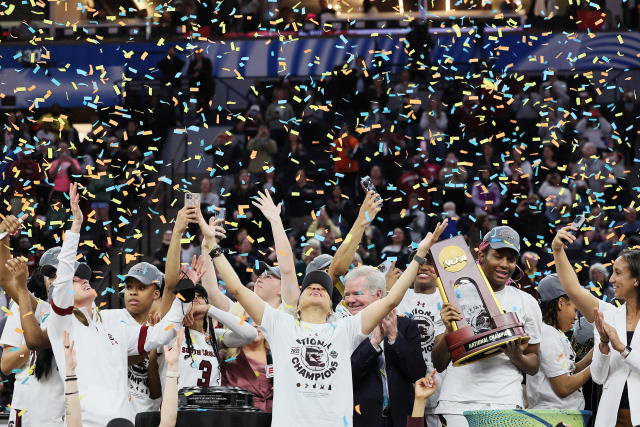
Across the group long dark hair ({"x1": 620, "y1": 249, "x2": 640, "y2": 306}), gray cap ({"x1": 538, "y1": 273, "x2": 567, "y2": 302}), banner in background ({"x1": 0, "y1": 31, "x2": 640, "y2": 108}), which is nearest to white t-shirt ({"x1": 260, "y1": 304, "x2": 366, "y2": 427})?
long dark hair ({"x1": 620, "y1": 249, "x2": 640, "y2": 306})

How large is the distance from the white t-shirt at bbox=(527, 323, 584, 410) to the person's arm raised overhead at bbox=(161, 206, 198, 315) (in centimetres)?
248

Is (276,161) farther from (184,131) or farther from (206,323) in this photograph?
(206,323)

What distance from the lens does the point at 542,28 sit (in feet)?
65.8

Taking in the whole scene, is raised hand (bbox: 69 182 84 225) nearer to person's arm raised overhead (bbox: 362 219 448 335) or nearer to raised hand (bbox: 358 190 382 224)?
person's arm raised overhead (bbox: 362 219 448 335)

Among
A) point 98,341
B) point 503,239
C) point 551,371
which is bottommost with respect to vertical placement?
point 551,371

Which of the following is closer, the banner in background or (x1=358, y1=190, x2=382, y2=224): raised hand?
(x1=358, y1=190, x2=382, y2=224): raised hand

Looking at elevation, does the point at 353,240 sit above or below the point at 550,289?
above

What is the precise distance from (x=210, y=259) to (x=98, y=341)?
3.09ft

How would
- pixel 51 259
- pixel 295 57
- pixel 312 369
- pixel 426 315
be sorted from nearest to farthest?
1. pixel 312 369
2. pixel 51 259
3. pixel 426 315
4. pixel 295 57

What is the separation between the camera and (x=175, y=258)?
711 centimetres

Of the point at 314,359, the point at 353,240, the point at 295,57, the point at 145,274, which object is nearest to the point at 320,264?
the point at 353,240

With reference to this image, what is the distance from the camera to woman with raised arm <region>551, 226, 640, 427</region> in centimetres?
662

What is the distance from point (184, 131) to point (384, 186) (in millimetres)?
4051

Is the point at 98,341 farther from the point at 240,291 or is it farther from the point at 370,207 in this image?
the point at 370,207
